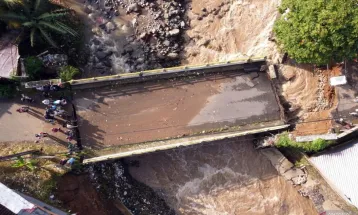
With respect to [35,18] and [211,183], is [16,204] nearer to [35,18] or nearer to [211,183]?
[35,18]

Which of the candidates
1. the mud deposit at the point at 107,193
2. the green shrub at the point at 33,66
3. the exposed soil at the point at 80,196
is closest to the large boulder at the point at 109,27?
the green shrub at the point at 33,66

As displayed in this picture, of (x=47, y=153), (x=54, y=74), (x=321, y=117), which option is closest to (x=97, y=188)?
(x=47, y=153)

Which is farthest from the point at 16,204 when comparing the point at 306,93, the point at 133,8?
the point at 306,93

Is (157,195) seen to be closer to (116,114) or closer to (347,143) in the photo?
(116,114)

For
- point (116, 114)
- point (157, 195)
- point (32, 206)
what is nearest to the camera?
point (32, 206)

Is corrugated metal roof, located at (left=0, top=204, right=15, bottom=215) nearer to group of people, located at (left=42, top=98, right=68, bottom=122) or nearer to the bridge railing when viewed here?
group of people, located at (left=42, top=98, right=68, bottom=122)
